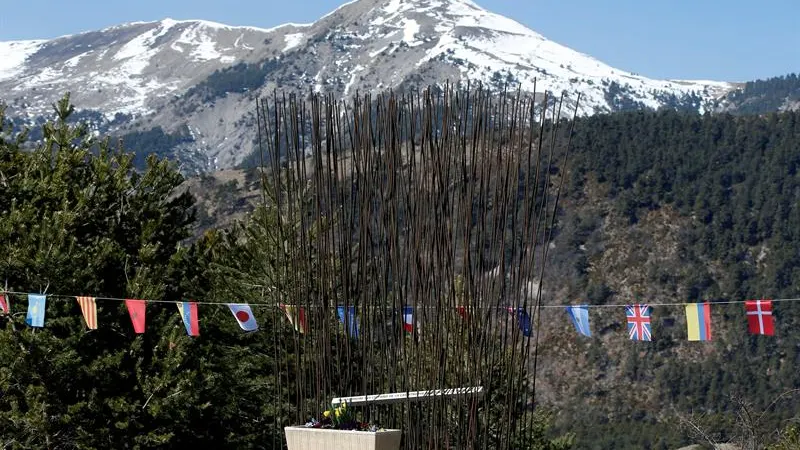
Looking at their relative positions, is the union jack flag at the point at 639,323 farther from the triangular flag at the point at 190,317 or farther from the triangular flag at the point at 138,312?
the triangular flag at the point at 138,312

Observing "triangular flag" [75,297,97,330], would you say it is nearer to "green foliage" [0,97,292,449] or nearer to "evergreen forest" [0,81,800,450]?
"green foliage" [0,97,292,449]

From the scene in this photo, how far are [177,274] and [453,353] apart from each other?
46.9ft

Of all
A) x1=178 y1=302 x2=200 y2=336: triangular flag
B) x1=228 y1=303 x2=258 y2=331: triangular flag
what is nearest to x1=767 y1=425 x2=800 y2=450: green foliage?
x1=228 y1=303 x2=258 y2=331: triangular flag

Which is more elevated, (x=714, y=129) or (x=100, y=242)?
(x=714, y=129)

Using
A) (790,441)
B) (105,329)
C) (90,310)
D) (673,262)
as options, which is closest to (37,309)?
(90,310)

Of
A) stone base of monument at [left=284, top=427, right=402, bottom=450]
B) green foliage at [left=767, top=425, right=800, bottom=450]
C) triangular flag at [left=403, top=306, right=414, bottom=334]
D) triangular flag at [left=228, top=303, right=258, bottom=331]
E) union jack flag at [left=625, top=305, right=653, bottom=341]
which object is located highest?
triangular flag at [left=403, top=306, right=414, bottom=334]

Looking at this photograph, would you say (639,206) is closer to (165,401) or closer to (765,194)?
(765,194)

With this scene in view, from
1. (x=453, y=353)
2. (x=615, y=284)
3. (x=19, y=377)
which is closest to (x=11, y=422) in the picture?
(x=19, y=377)

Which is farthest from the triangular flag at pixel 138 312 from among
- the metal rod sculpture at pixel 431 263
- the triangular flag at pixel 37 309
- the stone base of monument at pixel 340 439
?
the stone base of monument at pixel 340 439

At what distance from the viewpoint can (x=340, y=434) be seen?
8.52 meters

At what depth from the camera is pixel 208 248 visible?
27469 mm

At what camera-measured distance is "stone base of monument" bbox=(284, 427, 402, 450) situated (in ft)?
27.3

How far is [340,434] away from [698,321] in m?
7.76

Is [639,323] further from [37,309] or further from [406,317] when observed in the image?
[37,309]
